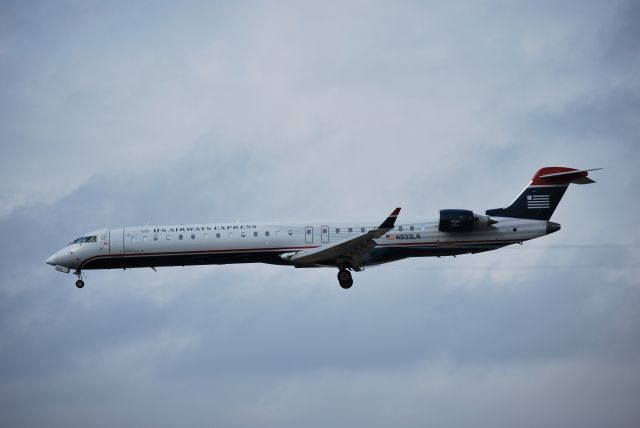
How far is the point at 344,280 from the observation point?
60125 mm

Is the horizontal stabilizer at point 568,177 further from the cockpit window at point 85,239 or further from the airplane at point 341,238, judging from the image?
the cockpit window at point 85,239

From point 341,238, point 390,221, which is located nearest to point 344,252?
point 341,238

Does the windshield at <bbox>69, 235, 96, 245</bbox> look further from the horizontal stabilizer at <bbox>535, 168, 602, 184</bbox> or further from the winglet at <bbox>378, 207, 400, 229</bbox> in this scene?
the horizontal stabilizer at <bbox>535, 168, 602, 184</bbox>

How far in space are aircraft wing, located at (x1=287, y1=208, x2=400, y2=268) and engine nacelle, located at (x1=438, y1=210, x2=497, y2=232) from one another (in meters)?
3.06

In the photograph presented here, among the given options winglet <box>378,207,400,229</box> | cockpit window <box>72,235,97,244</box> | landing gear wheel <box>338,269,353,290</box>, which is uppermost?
cockpit window <box>72,235,97,244</box>

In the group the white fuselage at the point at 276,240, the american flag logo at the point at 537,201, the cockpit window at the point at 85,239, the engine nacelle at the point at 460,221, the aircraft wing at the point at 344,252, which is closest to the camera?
the aircraft wing at the point at 344,252

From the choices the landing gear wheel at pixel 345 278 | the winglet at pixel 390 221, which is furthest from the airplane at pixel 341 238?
the winglet at pixel 390 221

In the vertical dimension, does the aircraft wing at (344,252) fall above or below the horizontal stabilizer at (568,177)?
below

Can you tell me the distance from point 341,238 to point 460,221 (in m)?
5.06

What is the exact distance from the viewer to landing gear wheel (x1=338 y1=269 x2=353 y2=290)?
60.1 m

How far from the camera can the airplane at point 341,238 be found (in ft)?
196

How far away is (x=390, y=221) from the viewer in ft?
186

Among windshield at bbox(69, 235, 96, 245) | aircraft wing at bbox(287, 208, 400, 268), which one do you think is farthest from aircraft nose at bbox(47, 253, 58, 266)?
aircraft wing at bbox(287, 208, 400, 268)

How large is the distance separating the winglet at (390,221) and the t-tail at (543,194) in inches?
231
